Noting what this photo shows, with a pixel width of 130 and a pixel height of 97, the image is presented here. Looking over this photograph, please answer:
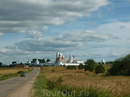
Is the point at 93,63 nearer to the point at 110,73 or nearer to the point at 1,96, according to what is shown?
the point at 110,73

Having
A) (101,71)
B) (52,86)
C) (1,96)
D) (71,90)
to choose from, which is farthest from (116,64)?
(1,96)

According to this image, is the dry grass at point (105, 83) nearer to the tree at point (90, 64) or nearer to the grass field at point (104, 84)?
the grass field at point (104, 84)

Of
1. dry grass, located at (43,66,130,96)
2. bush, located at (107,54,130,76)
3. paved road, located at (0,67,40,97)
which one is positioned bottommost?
paved road, located at (0,67,40,97)

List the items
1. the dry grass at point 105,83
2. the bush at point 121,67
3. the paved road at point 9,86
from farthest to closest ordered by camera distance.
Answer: the bush at point 121,67
the paved road at point 9,86
the dry grass at point 105,83

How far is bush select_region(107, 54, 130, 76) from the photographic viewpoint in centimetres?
5247

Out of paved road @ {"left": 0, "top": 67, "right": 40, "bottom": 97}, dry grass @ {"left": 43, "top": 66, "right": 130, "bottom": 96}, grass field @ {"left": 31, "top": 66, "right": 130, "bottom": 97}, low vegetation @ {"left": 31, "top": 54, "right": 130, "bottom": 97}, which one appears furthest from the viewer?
paved road @ {"left": 0, "top": 67, "right": 40, "bottom": 97}

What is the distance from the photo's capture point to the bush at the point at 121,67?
52.5 metres

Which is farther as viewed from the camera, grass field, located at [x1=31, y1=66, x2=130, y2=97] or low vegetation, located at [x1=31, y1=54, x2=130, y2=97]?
low vegetation, located at [x1=31, y1=54, x2=130, y2=97]

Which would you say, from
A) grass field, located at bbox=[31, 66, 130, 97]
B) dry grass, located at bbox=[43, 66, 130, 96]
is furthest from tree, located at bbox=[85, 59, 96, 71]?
grass field, located at bbox=[31, 66, 130, 97]

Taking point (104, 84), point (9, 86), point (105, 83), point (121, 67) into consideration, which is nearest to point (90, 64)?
point (121, 67)

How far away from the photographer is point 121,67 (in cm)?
5347

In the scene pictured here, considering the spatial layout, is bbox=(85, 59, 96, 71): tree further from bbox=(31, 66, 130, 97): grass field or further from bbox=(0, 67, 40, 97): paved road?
bbox=(0, 67, 40, 97): paved road

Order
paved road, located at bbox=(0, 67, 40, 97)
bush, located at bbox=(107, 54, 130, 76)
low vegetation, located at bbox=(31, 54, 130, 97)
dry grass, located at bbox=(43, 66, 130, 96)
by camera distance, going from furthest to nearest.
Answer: bush, located at bbox=(107, 54, 130, 76) < paved road, located at bbox=(0, 67, 40, 97) < dry grass, located at bbox=(43, 66, 130, 96) < low vegetation, located at bbox=(31, 54, 130, 97)

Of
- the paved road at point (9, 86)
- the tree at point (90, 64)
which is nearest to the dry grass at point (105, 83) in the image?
the paved road at point (9, 86)
